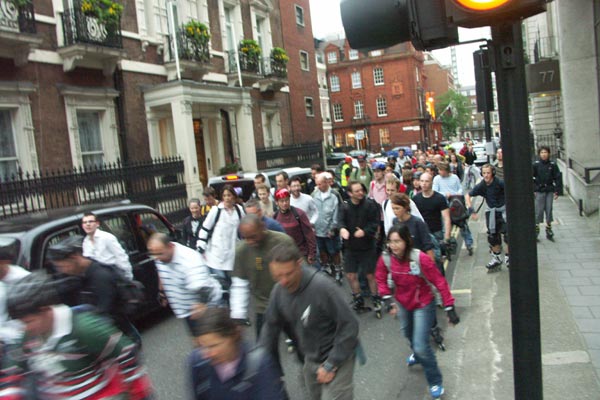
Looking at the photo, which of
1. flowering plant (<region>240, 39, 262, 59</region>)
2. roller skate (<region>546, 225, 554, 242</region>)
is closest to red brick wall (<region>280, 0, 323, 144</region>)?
flowering plant (<region>240, 39, 262, 59</region>)

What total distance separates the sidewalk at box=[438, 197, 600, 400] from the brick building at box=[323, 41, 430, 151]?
207ft

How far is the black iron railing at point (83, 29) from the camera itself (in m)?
15.0

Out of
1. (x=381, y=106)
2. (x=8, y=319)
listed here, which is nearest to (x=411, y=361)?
(x=8, y=319)

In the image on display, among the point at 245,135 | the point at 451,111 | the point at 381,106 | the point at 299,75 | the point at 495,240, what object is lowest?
the point at 495,240

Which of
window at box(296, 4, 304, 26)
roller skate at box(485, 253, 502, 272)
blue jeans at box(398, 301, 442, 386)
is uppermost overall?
window at box(296, 4, 304, 26)

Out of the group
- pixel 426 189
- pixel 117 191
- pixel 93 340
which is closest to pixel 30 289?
pixel 93 340

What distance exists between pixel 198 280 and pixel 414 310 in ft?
6.48

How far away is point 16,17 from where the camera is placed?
13.2 metres

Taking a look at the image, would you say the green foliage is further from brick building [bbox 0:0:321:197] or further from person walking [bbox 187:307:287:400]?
person walking [bbox 187:307:287:400]

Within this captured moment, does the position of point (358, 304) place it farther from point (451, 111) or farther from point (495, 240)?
point (451, 111)

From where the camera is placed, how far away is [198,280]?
5.07 meters

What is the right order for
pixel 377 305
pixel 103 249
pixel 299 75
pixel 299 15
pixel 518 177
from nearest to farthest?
pixel 518 177 < pixel 103 249 < pixel 377 305 < pixel 299 75 < pixel 299 15

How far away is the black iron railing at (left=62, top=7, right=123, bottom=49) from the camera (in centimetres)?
1503

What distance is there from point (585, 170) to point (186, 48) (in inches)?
530
